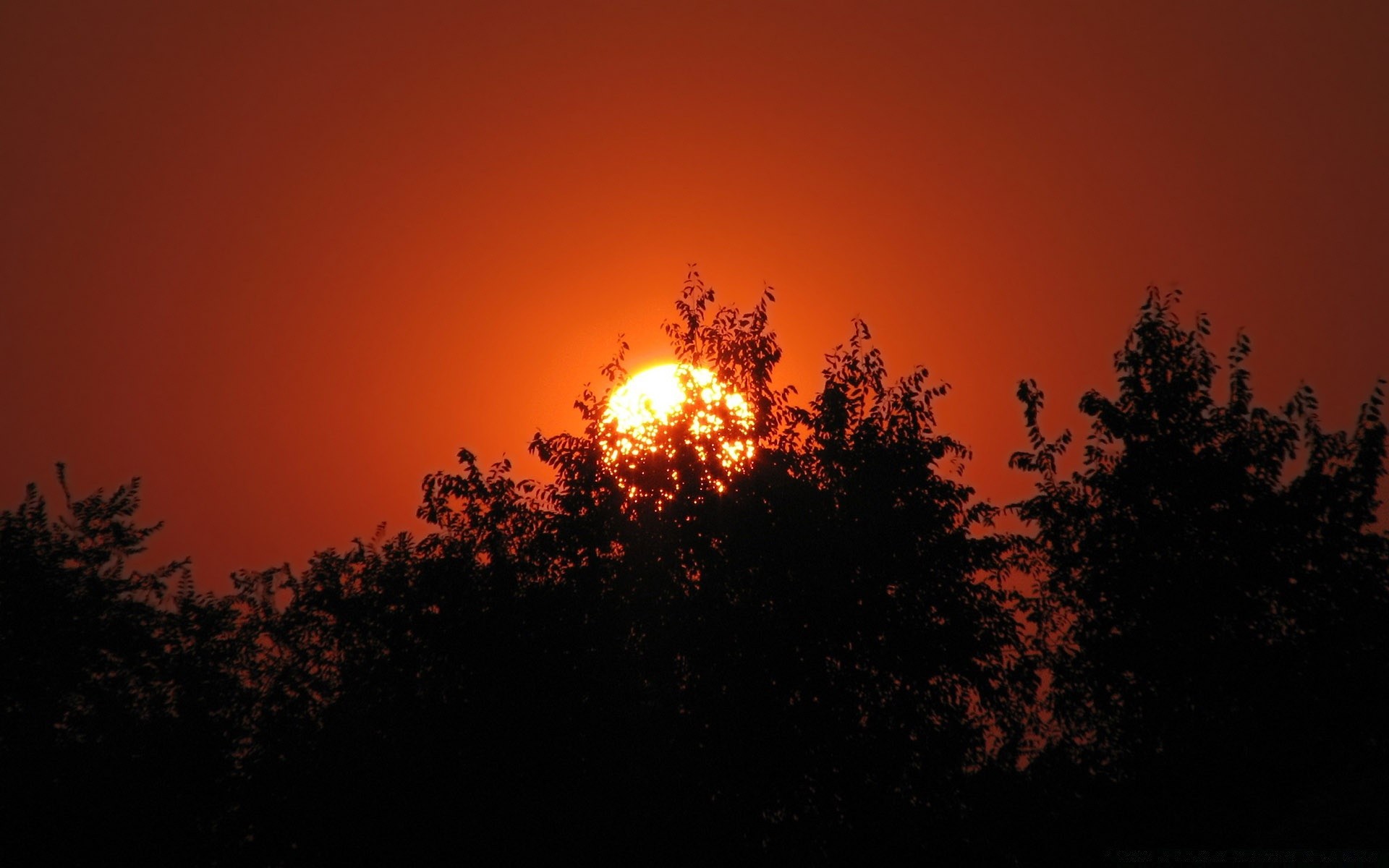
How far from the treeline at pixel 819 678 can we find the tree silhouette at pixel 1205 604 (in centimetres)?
6

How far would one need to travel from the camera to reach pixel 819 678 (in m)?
15.0

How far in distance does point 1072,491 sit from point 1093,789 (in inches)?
222

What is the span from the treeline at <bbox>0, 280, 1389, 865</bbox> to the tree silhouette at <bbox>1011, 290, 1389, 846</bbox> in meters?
0.06

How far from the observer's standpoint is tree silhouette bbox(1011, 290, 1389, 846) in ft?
53.2

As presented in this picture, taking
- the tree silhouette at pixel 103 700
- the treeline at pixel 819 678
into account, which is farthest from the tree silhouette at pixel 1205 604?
the tree silhouette at pixel 103 700

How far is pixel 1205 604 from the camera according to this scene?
1681 centimetres

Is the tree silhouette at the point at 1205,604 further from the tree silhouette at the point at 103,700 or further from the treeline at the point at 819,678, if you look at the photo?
the tree silhouette at the point at 103,700

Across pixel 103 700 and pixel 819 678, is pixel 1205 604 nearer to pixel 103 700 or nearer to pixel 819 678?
pixel 819 678

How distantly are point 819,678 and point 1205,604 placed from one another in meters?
7.31

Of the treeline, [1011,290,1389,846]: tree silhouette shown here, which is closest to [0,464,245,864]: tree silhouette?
the treeline

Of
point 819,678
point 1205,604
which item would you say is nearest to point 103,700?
point 819,678

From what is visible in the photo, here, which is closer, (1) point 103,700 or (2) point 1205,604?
(2) point 1205,604

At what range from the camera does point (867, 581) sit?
15.6 meters

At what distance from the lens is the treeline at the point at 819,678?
555 inches
